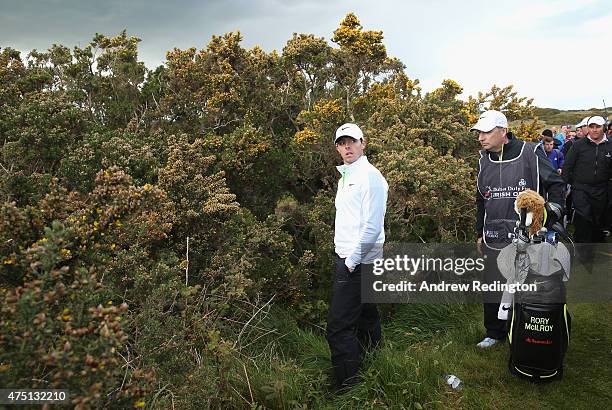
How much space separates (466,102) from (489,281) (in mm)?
5831

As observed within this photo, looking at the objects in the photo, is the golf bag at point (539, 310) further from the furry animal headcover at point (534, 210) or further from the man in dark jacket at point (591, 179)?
the man in dark jacket at point (591, 179)

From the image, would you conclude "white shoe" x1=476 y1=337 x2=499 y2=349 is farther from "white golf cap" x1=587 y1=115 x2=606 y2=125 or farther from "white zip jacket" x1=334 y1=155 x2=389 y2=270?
"white golf cap" x1=587 y1=115 x2=606 y2=125

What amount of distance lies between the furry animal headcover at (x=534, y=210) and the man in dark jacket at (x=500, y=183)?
6.2 inches

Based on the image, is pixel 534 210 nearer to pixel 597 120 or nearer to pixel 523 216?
pixel 523 216

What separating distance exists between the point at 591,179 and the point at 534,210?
352 cm

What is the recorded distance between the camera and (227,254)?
4.96 metres

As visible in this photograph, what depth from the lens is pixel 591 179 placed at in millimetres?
6418

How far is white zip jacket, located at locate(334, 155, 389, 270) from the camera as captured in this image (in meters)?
3.48

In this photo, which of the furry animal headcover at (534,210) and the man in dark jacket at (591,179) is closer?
the furry animal headcover at (534,210)

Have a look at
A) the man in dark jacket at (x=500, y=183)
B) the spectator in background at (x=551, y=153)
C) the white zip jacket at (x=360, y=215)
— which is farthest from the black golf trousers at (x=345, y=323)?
the spectator in background at (x=551, y=153)

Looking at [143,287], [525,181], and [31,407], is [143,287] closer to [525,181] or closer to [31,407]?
[31,407]

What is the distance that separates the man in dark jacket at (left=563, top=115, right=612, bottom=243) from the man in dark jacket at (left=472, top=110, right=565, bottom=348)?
292 centimetres

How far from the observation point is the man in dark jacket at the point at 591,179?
633 centimetres

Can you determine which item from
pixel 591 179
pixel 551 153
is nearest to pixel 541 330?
pixel 591 179
